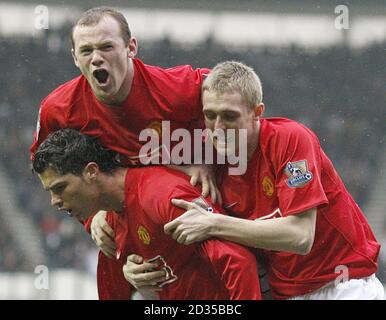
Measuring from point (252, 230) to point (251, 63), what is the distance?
1109 centimetres

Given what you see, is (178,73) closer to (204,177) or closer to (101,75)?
(101,75)

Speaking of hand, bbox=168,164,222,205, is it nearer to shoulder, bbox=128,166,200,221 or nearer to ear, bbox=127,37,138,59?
shoulder, bbox=128,166,200,221

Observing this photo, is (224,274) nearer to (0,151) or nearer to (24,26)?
(0,151)

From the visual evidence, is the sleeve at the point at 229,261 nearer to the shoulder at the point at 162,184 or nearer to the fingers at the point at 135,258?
the shoulder at the point at 162,184

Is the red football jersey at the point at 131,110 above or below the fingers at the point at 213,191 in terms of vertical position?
above

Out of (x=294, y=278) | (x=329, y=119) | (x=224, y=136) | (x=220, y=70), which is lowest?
(x=329, y=119)

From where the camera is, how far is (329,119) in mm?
15242

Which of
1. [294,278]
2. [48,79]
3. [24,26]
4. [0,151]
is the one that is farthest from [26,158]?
[294,278]

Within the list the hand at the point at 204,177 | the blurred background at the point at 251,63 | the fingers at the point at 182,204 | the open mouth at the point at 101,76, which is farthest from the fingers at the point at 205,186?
the blurred background at the point at 251,63

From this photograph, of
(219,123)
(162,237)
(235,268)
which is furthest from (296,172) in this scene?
(162,237)

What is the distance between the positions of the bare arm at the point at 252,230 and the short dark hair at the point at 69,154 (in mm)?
Result: 518

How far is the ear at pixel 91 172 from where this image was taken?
15.0 feet

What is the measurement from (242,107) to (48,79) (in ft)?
35.9

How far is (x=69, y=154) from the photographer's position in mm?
4566
